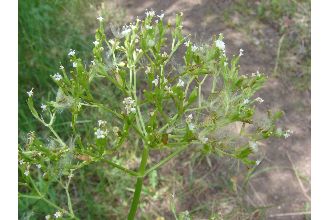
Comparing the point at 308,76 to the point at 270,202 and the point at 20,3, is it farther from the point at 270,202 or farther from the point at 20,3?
the point at 20,3

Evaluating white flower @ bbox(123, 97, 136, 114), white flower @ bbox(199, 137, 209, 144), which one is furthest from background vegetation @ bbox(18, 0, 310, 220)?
white flower @ bbox(123, 97, 136, 114)

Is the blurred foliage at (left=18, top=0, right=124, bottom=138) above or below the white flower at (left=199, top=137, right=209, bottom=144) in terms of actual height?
above

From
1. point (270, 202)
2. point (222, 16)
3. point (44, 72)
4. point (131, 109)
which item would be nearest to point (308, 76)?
point (222, 16)

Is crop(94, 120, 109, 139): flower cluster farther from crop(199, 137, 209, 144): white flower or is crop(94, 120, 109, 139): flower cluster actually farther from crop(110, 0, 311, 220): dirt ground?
crop(110, 0, 311, 220): dirt ground

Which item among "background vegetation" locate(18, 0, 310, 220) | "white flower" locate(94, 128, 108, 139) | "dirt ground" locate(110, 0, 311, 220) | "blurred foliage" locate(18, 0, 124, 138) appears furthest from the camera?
"blurred foliage" locate(18, 0, 124, 138)

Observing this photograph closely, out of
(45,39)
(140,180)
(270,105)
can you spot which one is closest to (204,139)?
(140,180)

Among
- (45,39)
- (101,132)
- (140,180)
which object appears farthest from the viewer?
(45,39)

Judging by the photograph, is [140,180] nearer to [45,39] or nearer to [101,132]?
[101,132]

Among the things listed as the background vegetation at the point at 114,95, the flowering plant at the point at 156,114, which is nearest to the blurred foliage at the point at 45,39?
the background vegetation at the point at 114,95

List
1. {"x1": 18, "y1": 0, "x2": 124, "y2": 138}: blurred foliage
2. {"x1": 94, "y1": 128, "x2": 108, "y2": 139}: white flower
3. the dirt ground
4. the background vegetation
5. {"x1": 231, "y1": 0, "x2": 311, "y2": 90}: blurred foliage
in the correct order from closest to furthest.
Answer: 1. {"x1": 94, "y1": 128, "x2": 108, "y2": 139}: white flower
2. the background vegetation
3. the dirt ground
4. {"x1": 18, "y1": 0, "x2": 124, "y2": 138}: blurred foliage
5. {"x1": 231, "y1": 0, "x2": 311, "y2": 90}: blurred foliage
